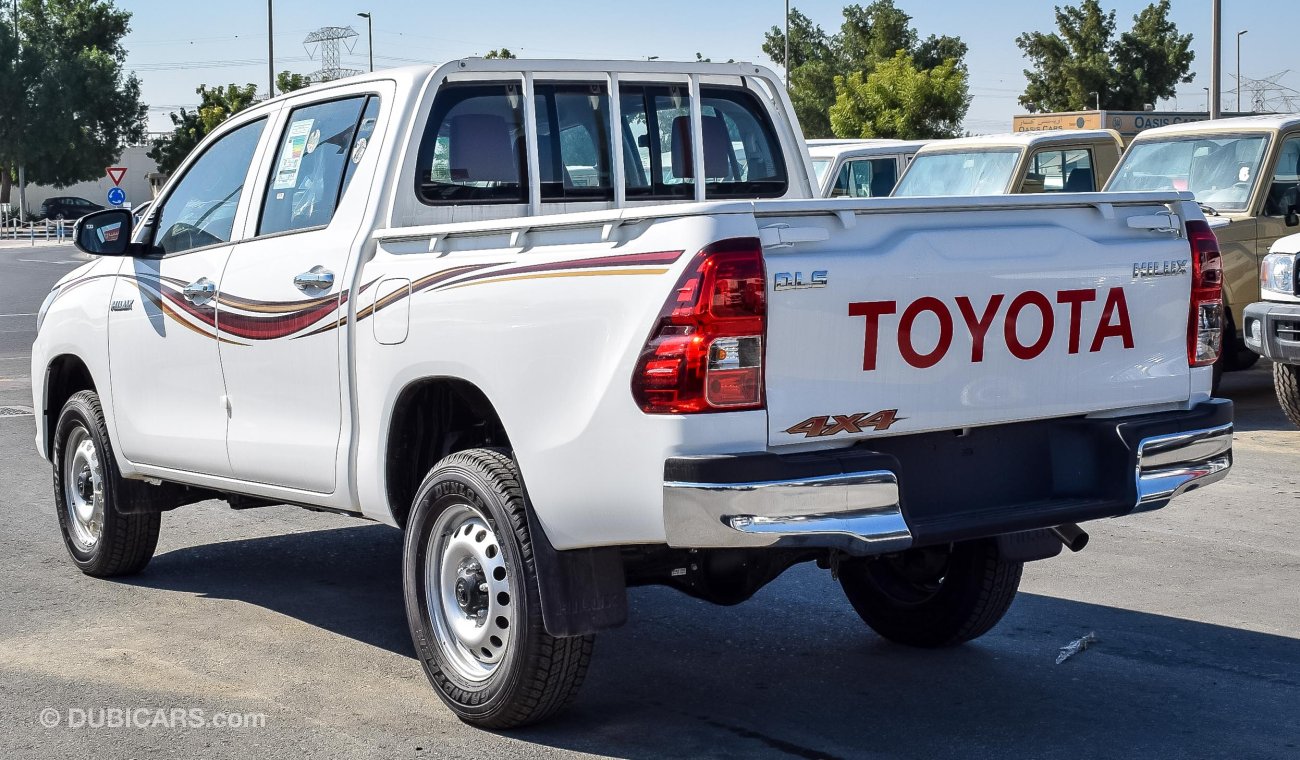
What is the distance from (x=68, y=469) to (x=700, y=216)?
4.30 meters

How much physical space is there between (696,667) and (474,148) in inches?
78.5

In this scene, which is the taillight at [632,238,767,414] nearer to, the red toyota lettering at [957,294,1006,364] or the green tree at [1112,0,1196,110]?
the red toyota lettering at [957,294,1006,364]

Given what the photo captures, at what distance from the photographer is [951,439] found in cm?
449

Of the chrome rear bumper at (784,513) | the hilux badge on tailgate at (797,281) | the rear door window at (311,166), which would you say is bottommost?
the chrome rear bumper at (784,513)

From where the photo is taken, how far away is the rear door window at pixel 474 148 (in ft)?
17.9

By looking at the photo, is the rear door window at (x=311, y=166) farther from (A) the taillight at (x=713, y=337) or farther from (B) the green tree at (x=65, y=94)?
(B) the green tree at (x=65, y=94)

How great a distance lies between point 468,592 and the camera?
4.81 metres

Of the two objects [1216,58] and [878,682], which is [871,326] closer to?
[878,682]

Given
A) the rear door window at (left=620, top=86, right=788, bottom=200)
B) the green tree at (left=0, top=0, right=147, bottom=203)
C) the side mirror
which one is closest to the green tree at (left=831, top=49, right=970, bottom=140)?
the rear door window at (left=620, top=86, right=788, bottom=200)

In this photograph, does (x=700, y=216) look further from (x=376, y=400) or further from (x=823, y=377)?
(x=376, y=400)

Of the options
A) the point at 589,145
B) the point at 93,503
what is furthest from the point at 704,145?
the point at 93,503

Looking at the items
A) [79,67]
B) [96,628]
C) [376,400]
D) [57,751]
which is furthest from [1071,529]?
[79,67]

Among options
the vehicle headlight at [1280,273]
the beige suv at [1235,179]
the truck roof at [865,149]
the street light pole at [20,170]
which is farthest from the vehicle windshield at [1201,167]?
the street light pole at [20,170]

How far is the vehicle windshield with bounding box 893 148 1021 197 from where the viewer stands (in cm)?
1612
